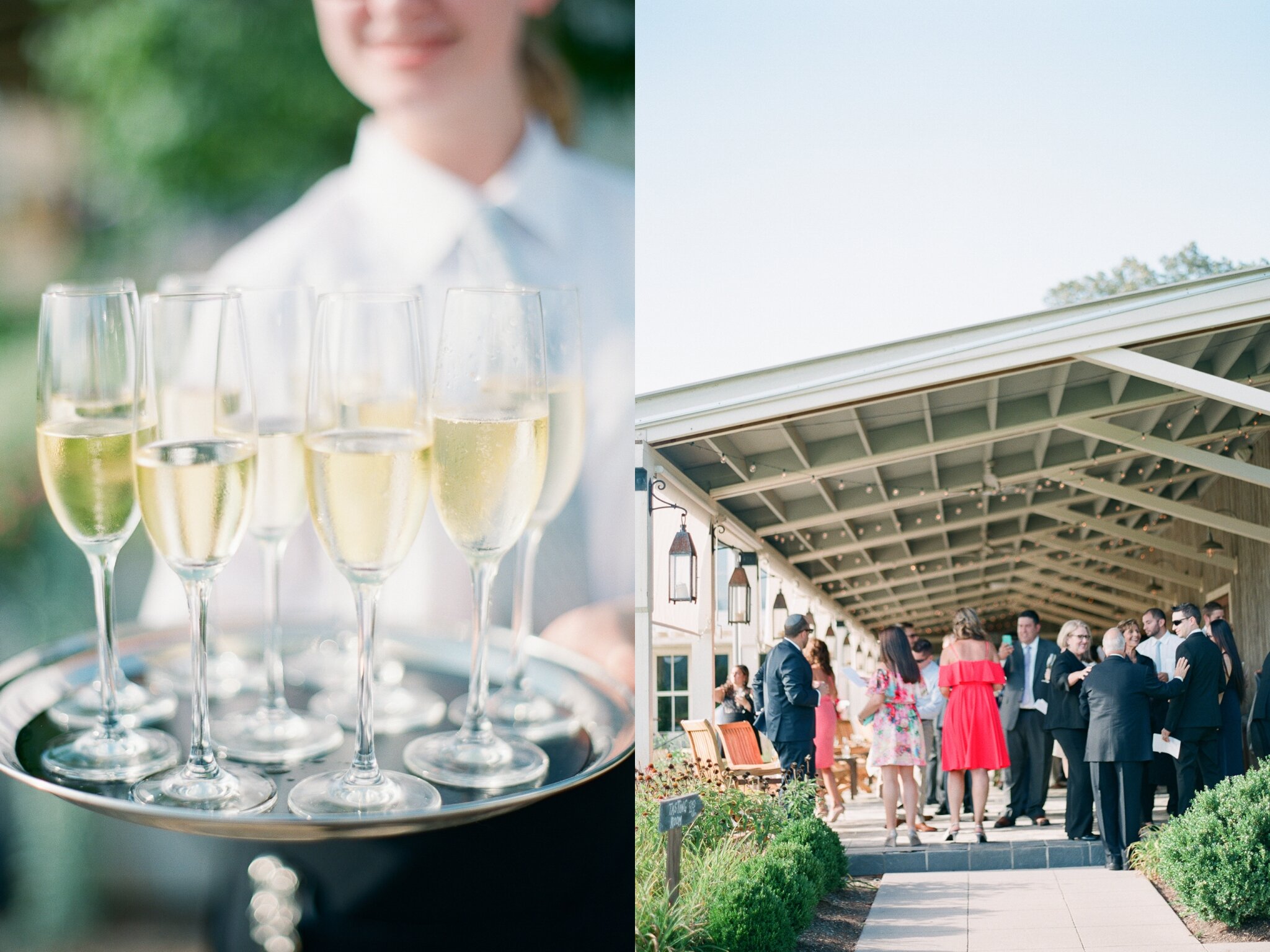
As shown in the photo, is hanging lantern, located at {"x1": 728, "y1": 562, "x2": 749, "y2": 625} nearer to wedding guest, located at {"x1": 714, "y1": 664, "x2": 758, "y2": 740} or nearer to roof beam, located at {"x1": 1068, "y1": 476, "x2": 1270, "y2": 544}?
wedding guest, located at {"x1": 714, "y1": 664, "x2": 758, "y2": 740}

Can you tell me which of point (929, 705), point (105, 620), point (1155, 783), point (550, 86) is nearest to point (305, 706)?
point (105, 620)

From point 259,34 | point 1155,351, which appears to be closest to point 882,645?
point 1155,351

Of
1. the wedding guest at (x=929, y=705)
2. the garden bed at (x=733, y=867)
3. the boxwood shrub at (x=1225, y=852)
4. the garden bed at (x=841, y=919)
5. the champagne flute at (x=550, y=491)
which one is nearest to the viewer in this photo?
the champagne flute at (x=550, y=491)

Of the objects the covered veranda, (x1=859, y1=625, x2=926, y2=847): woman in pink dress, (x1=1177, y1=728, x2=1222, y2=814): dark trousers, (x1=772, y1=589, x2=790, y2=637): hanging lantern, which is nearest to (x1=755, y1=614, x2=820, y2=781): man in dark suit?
(x1=859, y1=625, x2=926, y2=847): woman in pink dress

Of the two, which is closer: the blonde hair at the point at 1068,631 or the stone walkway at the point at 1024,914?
the stone walkway at the point at 1024,914

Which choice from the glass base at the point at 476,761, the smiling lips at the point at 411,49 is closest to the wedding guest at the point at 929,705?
the glass base at the point at 476,761

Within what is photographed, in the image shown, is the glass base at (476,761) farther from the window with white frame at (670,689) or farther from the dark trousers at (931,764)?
the window with white frame at (670,689)

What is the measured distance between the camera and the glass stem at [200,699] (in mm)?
2162

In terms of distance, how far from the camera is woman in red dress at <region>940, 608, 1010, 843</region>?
14.4 ft

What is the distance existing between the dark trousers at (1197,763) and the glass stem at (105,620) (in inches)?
134

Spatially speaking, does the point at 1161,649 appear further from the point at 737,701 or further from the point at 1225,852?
the point at 737,701

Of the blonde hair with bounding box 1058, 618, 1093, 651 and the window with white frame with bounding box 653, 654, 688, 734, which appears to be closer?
the blonde hair with bounding box 1058, 618, 1093, 651

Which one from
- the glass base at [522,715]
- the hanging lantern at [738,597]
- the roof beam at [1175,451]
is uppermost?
the roof beam at [1175,451]

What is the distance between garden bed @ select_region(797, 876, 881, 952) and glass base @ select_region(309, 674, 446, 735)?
187cm
